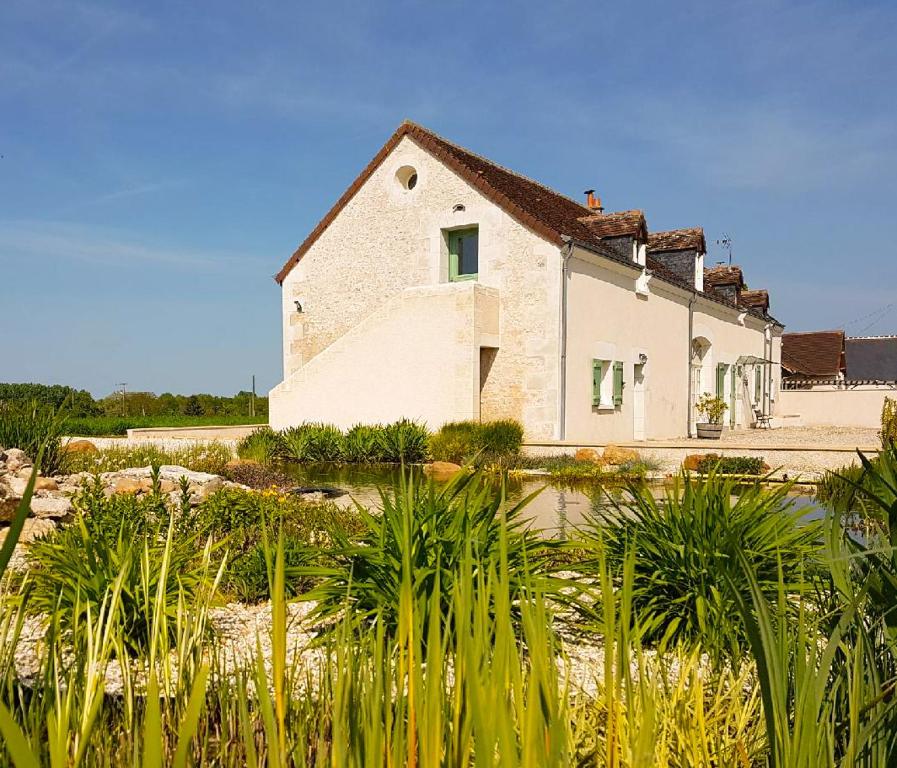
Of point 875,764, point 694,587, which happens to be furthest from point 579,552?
point 875,764

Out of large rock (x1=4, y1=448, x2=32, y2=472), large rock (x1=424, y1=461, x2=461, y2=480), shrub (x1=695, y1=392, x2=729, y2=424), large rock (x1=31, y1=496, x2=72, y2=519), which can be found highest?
shrub (x1=695, y1=392, x2=729, y2=424)

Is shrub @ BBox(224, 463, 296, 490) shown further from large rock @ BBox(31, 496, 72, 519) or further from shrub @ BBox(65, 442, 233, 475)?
large rock @ BBox(31, 496, 72, 519)

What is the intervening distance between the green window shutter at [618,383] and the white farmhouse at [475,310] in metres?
0.07

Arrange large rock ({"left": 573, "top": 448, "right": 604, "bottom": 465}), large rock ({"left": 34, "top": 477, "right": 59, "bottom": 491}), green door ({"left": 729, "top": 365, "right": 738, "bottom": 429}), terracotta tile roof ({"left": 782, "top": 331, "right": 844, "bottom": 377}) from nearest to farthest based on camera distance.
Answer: large rock ({"left": 34, "top": 477, "right": 59, "bottom": 491}), large rock ({"left": 573, "top": 448, "right": 604, "bottom": 465}), green door ({"left": 729, "top": 365, "right": 738, "bottom": 429}), terracotta tile roof ({"left": 782, "top": 331, "right": 844, "bottom": 377})

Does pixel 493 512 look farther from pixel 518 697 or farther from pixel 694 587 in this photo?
pixel 518 697

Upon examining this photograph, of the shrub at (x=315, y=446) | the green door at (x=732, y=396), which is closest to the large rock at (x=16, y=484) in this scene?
the shrub at (x=315, y=446)

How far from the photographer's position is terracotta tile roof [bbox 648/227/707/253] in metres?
26.3

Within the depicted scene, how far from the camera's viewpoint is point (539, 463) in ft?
51.5

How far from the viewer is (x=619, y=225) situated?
22234 millimetres

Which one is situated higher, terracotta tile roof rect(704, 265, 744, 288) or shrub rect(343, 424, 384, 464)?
terracotta tile roof rect(704, 265, 744, 288)

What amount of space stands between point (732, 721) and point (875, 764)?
856 mm

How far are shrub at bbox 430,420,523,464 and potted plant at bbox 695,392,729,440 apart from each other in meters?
8.31

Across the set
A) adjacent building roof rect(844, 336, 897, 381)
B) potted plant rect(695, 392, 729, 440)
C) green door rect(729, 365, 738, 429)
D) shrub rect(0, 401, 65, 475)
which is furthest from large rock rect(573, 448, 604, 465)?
adjacent building roof rect(844, 336, 897, 381)

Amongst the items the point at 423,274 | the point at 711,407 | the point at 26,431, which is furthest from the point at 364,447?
the point at 711,407
